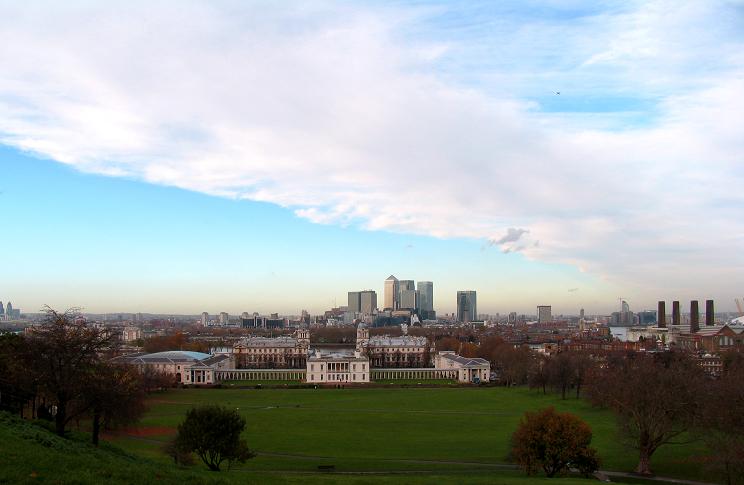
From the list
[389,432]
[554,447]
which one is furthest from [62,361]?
[554,447]

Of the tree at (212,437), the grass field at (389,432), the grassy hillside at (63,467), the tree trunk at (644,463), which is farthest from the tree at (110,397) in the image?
the tree trunk at (644,463)

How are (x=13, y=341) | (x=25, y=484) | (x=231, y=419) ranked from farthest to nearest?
1. (x=13, y=341)
2. (x=231, y=419)
3. (x=25, y=484)

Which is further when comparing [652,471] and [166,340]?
[166,340]

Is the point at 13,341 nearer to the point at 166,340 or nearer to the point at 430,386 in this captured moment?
the point at 430,386

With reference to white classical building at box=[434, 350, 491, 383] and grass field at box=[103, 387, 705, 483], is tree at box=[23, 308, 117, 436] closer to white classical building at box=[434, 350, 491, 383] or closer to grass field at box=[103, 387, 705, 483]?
grass field at box=[103, 387, 705, 483]

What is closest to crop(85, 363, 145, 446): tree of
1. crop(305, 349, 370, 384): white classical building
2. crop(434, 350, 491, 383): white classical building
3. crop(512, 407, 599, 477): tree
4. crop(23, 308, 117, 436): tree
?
crop(23, 308, 117, 436): tree

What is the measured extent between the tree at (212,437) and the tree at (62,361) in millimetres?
4069

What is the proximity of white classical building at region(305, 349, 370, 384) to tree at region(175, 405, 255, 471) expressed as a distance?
6038 centimetres

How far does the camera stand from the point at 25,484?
13289 millimetres

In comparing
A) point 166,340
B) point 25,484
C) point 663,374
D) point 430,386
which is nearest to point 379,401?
point 430,386

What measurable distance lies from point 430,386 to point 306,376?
20.8 metres

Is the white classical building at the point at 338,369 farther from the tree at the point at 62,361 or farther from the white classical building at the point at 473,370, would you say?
the tree at the point at 62,361

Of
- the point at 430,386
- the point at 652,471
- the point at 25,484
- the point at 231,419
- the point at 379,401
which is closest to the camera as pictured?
the point at 25,484

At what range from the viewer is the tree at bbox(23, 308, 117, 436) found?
86.8 feet
